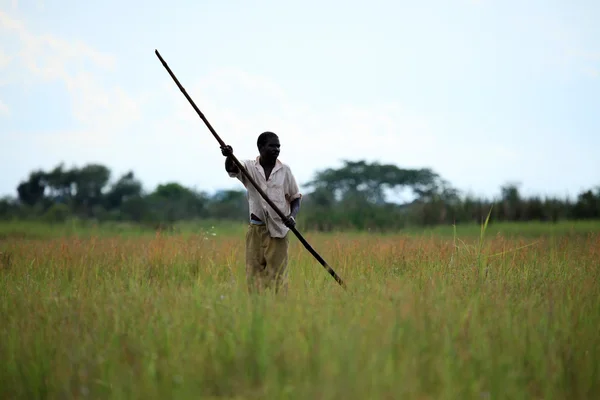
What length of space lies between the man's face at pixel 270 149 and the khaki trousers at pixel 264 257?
0.60 m

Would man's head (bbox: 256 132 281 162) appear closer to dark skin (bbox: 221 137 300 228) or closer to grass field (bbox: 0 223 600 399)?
dark skin (bbox: 221 137 300 228)

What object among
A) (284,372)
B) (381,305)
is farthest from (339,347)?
(381,305)

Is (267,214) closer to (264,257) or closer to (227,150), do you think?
(264,257)

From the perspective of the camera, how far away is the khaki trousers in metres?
5.27

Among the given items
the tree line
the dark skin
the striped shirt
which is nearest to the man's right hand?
the dark skin

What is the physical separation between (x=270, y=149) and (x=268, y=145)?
0.04m

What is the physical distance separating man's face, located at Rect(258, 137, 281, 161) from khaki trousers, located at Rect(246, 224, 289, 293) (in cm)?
60

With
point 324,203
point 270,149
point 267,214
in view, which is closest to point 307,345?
Result: point 267,214

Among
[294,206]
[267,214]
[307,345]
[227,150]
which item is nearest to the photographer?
[307,345]

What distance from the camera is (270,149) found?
16.9 feet

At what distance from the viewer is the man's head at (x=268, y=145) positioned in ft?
16.9

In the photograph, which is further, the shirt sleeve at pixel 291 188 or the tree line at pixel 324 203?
the tree line at pixel 324 203

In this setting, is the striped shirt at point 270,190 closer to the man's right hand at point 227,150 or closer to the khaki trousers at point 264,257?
the khaki trousers at point 264,257

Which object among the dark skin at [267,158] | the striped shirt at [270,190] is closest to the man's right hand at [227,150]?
the dark skin at [267,158]
